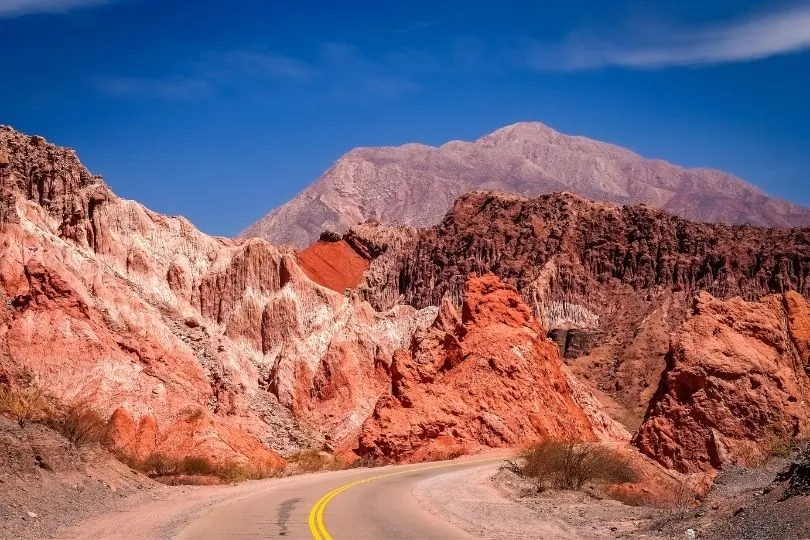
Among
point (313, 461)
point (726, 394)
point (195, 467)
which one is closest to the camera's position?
point (726, 394)

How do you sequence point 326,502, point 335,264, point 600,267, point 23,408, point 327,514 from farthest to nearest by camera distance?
1. point 335,264
2. point 600,267
3. point 23,408
4. point 326,502
5. point 327,514

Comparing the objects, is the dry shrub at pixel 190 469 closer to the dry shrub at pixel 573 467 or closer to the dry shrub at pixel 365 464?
the dry shrub at pixel 365 464

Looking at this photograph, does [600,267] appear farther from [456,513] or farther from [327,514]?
[327,514]

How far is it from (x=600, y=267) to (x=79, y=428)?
304 ft

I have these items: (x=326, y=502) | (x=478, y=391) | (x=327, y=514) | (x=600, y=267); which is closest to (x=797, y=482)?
(x=327, y=514)

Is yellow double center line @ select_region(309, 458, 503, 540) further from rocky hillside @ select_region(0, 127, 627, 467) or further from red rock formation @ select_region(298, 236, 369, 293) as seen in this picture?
red rock formation @ select_region(298, 236, 369, 293)

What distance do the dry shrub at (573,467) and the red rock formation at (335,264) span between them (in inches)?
3041

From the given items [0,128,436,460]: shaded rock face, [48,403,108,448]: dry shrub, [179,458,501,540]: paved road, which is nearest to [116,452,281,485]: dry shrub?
[48,403,108,448]: dry shrub

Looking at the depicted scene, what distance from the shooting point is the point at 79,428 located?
985 inches

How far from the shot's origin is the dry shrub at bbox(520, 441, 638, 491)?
2630 centimetres

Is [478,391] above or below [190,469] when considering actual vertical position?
above

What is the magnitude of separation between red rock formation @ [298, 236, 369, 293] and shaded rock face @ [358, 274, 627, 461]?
5341cm

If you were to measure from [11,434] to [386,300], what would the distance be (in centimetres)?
9131

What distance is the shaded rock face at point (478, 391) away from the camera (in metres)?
44.7
